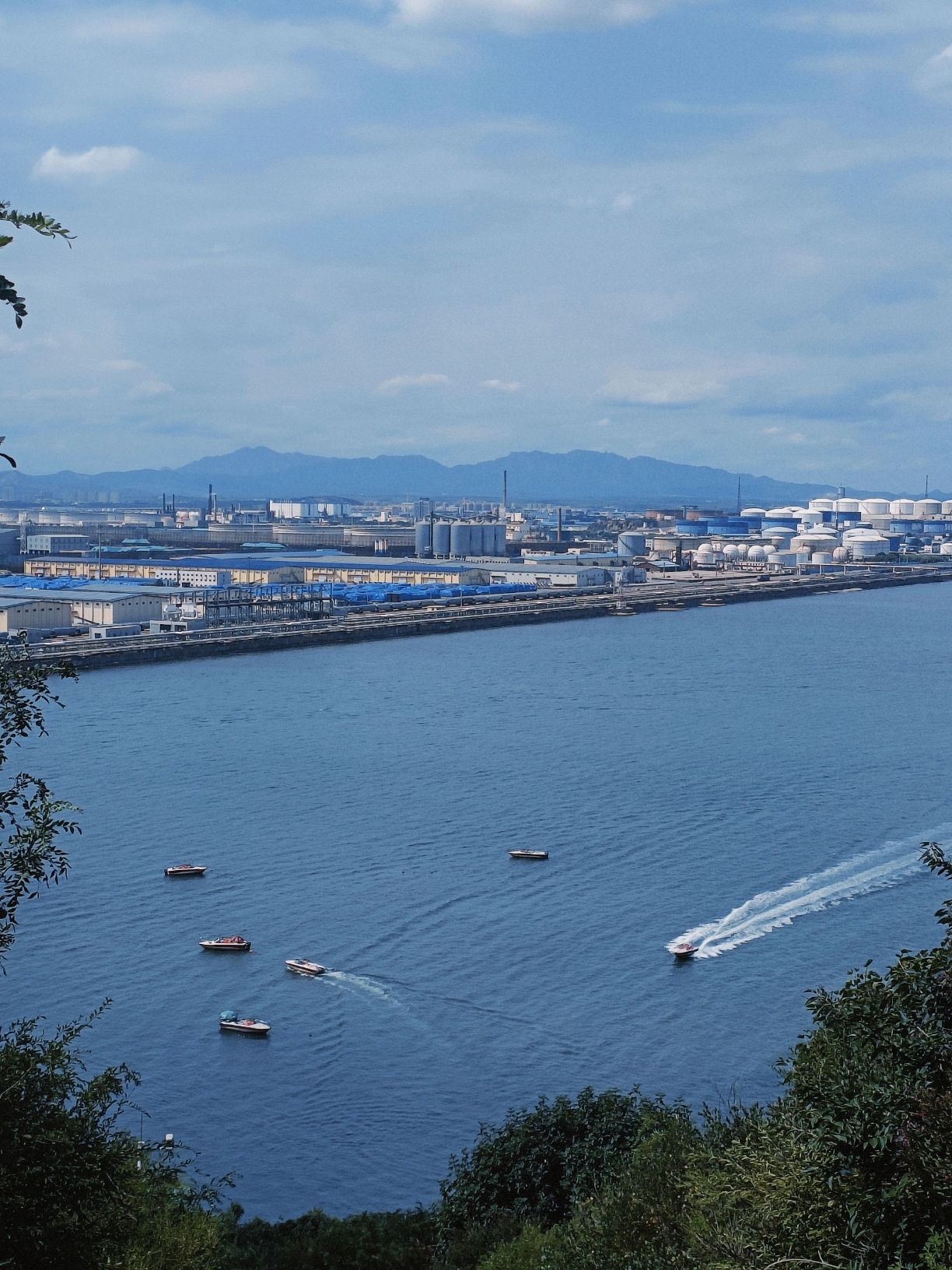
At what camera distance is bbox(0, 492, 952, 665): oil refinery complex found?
1249 centimetres

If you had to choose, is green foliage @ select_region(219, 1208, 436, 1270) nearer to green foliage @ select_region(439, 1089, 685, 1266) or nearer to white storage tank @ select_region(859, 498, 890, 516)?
green foliage @ select_region(439, 1089, 685, 1266)

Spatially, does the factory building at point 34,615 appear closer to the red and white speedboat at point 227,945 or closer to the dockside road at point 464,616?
the dockside road at point 464,616

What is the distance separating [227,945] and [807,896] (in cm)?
189

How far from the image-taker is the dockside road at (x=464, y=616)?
1097 centimetres

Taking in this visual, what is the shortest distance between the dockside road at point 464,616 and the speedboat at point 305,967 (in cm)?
468

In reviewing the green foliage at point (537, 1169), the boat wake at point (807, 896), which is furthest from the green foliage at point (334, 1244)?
the boat wake at point (807, 896)

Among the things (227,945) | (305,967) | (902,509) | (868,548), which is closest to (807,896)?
(305,967)

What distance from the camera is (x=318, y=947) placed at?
4105mm

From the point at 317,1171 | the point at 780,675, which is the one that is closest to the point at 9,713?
the point at 317,1171

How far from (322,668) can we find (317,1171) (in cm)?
775

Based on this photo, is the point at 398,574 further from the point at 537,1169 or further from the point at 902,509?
the point at 902,509

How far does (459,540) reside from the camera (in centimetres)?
2152

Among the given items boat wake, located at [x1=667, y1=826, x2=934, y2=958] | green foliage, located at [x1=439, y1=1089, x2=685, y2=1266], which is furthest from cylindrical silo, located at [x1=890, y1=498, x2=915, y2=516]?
green foliage, located at [x1=439, y1=1089, x2=685, y2=1266]

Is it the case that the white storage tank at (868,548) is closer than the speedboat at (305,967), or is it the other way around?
the speedboat at (305,967)
